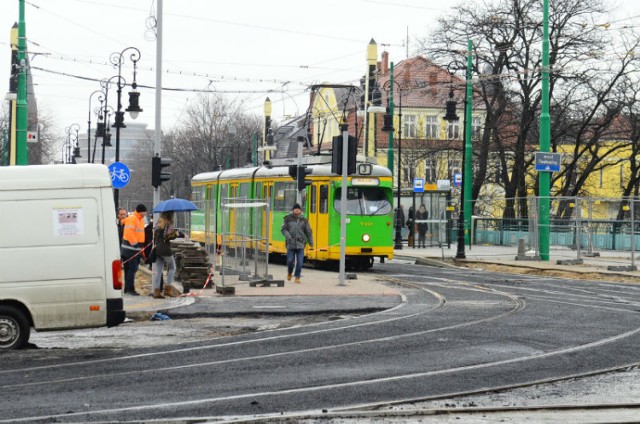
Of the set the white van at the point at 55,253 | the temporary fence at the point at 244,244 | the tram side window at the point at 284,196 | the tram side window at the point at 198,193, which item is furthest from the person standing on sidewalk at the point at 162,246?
the tram side window at the point at 198,193

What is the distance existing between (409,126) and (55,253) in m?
78.2

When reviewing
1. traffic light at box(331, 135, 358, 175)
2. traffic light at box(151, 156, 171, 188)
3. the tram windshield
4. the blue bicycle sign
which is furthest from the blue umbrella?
the tram windshield

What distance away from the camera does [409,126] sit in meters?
90.7

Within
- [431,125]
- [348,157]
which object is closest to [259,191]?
[348,157]

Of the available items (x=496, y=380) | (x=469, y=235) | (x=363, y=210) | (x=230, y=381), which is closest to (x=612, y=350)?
(x=496, y=380)

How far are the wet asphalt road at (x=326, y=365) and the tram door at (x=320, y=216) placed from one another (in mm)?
12877

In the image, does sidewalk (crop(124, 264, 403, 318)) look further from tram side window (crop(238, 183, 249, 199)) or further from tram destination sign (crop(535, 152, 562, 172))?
tram side window (crop(238, 183, 249, 199))

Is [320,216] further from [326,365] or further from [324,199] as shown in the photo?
[326,365]

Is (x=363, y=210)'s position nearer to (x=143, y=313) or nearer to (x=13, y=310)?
A: (x=143, y=313)

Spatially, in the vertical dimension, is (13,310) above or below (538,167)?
below

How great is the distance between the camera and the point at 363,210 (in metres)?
31.9

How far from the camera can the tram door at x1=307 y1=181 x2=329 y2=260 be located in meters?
31.8

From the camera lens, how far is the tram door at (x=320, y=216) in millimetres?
31828

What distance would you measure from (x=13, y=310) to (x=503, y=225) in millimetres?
29572
